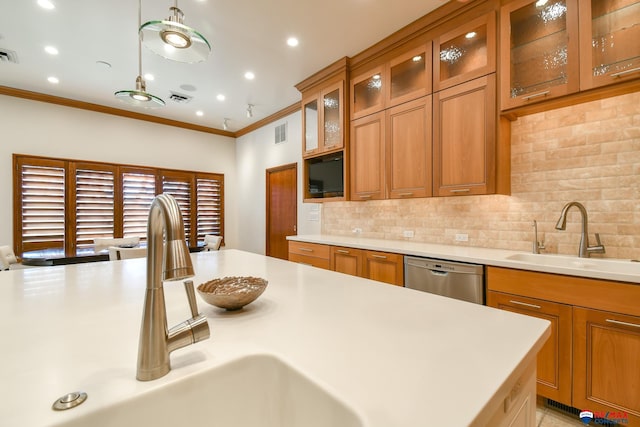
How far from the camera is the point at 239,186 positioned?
20.3 ft

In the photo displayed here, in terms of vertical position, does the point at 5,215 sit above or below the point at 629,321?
above

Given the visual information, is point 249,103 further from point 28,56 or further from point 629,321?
point 629,321

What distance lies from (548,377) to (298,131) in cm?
408

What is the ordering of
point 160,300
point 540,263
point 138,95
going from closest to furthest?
point 160,300, point 540,263, point 138,95

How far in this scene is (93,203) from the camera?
455cm

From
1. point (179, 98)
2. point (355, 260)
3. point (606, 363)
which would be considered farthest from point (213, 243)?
point (606, 363)

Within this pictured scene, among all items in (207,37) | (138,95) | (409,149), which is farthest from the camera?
(207,37)

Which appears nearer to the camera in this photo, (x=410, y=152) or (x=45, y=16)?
(x=45, y=16)

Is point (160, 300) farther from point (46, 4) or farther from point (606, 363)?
point (46, 4)

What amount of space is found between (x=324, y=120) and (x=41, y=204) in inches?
170

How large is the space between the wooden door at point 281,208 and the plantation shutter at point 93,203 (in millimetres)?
2584

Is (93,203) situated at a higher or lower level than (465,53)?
lower

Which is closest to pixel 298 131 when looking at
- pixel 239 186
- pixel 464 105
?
pixel 239 186

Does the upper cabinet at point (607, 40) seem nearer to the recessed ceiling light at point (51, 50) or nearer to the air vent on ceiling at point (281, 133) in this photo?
the air vent on ceiling at point (281, 133)
